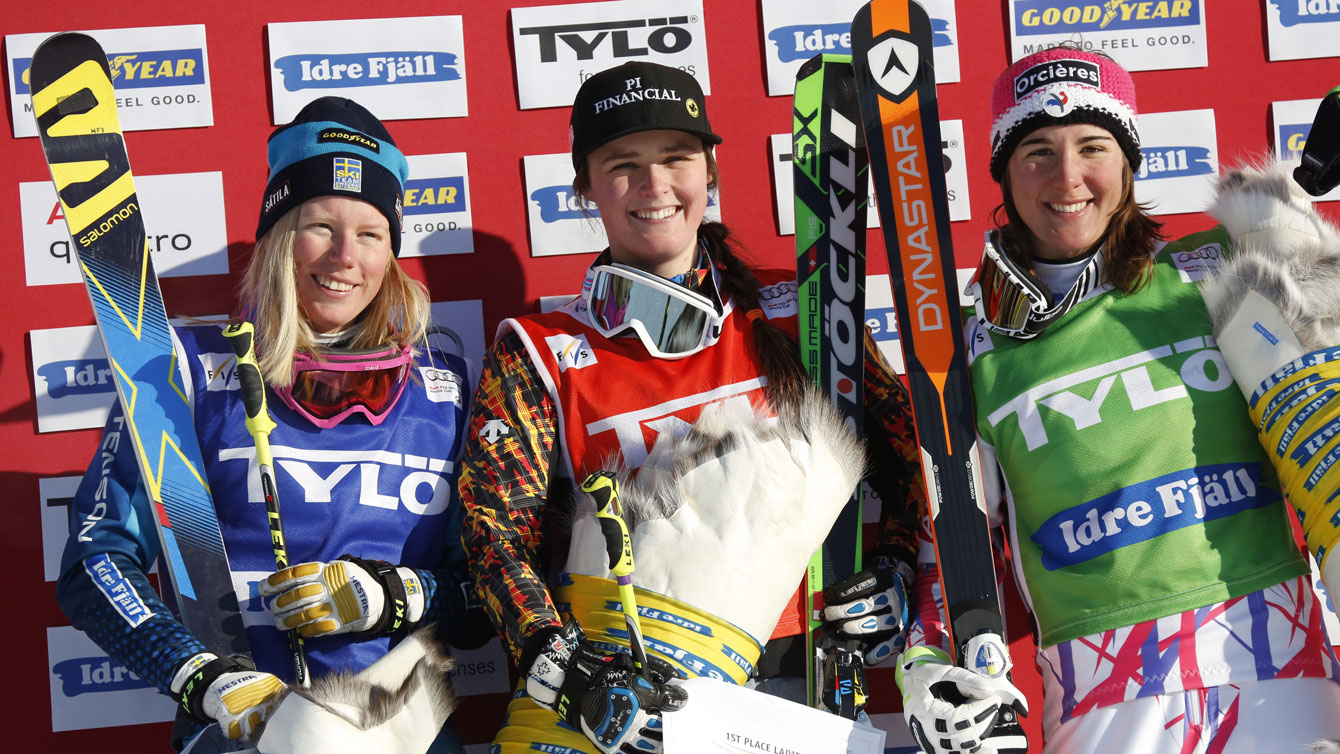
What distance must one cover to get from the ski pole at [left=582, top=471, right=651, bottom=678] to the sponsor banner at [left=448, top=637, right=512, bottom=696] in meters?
1.08

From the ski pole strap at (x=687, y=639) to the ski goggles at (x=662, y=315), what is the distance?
0.54 m

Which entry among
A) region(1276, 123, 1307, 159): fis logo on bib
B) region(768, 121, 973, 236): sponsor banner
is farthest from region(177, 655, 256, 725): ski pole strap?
region(1276, 123, 1307, 159): fis logo on bib

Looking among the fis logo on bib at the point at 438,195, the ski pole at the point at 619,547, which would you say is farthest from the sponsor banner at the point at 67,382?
the ski pole at the point at 619,547

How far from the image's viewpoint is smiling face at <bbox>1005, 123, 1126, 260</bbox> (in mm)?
2137

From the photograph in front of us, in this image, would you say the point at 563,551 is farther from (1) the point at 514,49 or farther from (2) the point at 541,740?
(1) the point at 514,49

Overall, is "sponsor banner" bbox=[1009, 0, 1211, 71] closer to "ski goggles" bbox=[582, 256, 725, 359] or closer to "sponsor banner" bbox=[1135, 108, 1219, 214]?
"sponsor banner" bbox=[1135, 108, 1219, 214]

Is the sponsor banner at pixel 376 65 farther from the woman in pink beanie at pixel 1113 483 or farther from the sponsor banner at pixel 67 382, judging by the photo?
the woman in pink beanie at pixel 1113 483

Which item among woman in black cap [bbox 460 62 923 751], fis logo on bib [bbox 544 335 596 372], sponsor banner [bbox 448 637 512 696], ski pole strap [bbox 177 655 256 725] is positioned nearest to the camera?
woman in black cap [bbox 460 62 923 751]

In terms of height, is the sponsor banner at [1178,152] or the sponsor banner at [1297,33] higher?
the sponsor banner at [1297,33]

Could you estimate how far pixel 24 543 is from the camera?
2.85m

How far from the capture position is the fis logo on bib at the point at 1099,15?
3.03m

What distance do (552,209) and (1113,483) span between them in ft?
5.36

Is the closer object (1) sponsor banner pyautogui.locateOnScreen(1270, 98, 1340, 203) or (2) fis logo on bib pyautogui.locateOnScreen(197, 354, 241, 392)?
(2) fis logo on bib pyautogui.locateOnScreen(197, 354, 241, 392)

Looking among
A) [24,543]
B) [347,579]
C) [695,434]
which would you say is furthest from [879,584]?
[24,543]
